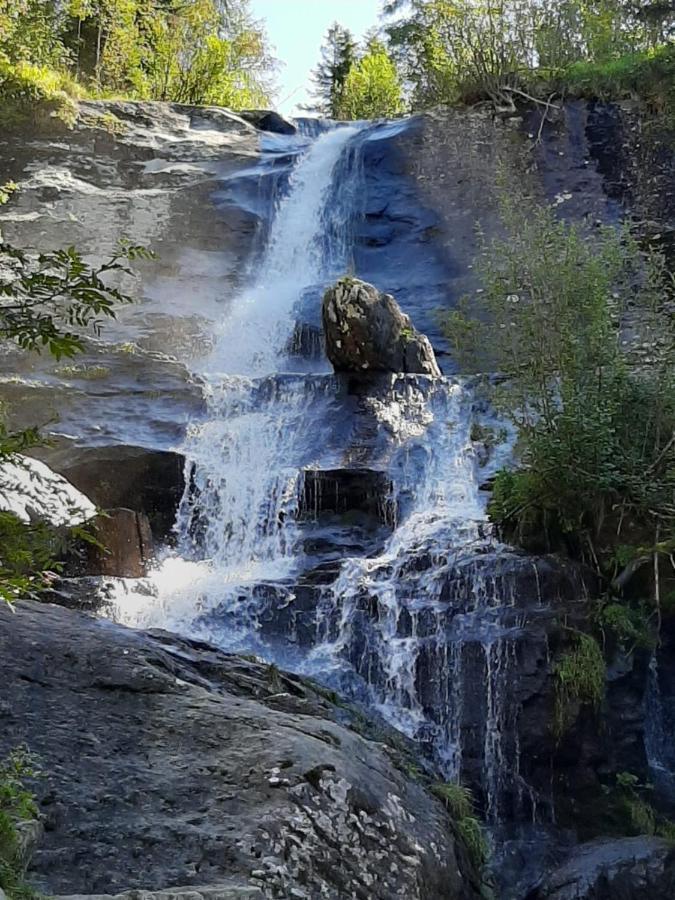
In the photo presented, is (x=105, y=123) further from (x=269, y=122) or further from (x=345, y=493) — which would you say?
(x=345, y=493)

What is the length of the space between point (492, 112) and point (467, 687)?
1597 cm

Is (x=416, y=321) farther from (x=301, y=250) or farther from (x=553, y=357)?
(x=553, y=357)

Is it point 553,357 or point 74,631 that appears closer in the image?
point 74,631

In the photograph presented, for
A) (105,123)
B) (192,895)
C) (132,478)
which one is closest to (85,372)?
(132,478)

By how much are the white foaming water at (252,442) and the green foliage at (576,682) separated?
3.13m

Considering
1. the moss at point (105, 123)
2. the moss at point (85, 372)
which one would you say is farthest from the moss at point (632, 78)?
the moss at point (85, 372)

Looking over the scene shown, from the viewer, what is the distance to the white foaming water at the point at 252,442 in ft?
35.0

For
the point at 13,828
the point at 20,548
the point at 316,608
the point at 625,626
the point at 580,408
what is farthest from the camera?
the point at 316,608

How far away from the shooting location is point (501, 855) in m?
7.59

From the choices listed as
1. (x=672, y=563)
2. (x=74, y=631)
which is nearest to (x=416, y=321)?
(x=672, y=563)

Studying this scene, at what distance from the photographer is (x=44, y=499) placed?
32.1ft

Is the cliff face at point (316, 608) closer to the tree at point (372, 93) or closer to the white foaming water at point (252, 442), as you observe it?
the white foaming water at point (252, 442)

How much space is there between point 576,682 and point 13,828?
19.3ft

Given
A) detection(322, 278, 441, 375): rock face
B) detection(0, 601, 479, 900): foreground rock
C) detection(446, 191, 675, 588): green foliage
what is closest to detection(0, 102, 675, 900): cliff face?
detection(0, 601, 479, 900): foreground rock
